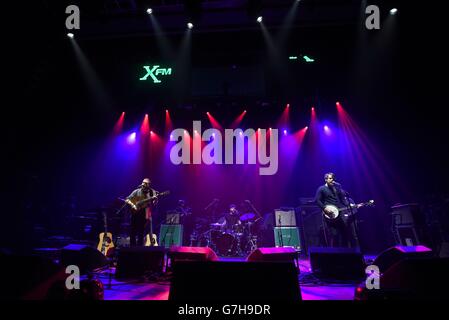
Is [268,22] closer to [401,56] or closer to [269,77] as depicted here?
[269,77]

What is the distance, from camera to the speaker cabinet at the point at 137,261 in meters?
5.12

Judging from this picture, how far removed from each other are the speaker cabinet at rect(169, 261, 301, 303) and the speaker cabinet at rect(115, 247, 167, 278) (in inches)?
130

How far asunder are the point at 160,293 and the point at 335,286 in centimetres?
268

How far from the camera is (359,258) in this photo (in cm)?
481

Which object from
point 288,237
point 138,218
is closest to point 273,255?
point 138,218

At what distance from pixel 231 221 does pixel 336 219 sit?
3.48 m

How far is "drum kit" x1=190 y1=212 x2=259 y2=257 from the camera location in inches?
340

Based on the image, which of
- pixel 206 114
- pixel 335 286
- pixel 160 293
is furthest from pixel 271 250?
pixel 206 114

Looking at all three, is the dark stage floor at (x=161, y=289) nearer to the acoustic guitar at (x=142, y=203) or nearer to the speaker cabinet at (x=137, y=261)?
the speaker cabinet at (x=137, y=261)

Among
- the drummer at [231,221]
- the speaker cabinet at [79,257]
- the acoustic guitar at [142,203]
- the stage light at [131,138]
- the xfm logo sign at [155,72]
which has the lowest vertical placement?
the speaker cabinet at [79,257]

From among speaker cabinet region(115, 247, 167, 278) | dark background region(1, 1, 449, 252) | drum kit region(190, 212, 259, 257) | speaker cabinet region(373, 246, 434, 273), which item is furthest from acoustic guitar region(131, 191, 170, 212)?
speaker cabinet region(373, 246, 434, 273)

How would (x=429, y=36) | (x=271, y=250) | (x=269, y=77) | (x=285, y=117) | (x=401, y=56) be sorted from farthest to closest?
(x=285, y=117) → (x=269, y=77) → (x=401, y=56) → (x=429, y=36) → (x=271, y=250)

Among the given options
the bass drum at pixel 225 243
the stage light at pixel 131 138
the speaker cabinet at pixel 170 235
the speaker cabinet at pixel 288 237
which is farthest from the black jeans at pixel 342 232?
the stage light at pixel 131 138

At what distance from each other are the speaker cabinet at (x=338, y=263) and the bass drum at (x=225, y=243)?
3.85m
